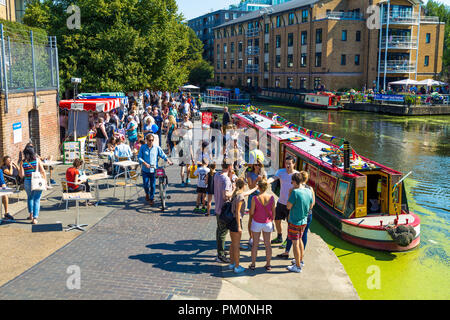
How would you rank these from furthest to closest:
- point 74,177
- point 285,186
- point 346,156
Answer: point 346,156
point 74,177
point 285,186

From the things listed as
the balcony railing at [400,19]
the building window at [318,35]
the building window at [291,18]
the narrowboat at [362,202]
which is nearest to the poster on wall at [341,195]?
the narrowboat at [362,202]

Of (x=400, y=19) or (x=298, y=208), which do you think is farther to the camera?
(x=400, y=19)

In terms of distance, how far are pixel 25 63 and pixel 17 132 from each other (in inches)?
101

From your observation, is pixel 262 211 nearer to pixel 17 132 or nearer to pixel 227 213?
pixel 227 213

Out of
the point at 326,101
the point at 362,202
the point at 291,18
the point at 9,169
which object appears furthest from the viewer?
the point at 291,18

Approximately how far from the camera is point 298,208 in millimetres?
7629

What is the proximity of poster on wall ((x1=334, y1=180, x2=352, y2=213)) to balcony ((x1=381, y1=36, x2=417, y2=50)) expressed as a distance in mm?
50124

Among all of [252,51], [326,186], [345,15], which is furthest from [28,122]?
[252,51]

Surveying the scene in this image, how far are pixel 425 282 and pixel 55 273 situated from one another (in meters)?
7.50

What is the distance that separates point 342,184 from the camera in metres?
11.5

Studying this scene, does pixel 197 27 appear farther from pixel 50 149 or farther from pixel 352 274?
pixel 352 274

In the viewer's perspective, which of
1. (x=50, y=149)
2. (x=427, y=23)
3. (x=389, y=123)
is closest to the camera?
(x=50, y=149)

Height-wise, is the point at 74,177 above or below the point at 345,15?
below

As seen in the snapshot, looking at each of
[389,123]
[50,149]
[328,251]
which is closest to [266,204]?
[328,251]
